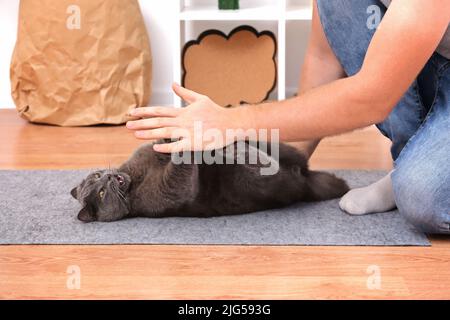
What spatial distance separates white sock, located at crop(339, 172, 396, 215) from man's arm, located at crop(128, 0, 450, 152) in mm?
309

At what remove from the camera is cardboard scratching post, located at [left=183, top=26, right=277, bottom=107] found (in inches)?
108

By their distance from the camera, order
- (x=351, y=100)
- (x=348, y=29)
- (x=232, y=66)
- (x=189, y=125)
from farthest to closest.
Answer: (x=232, y=66) → (x=348, y=29) → (x=189, y=125) → (x=351, y=100)

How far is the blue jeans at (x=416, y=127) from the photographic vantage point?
1401 millimetres

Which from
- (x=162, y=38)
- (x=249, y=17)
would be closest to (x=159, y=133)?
(x=249, y=17)

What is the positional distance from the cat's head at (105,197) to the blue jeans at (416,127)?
583 mm

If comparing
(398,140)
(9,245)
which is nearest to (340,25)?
(398,140)

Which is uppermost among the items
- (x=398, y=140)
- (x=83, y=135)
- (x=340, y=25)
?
(x=340, y=25)

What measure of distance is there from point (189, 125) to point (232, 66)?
4.59 ft

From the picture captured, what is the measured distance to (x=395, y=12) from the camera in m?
1.20

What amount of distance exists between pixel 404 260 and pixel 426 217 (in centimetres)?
12

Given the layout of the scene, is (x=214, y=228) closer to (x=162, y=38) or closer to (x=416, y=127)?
(x=416, y=127)

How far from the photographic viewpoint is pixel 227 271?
1297 mm
